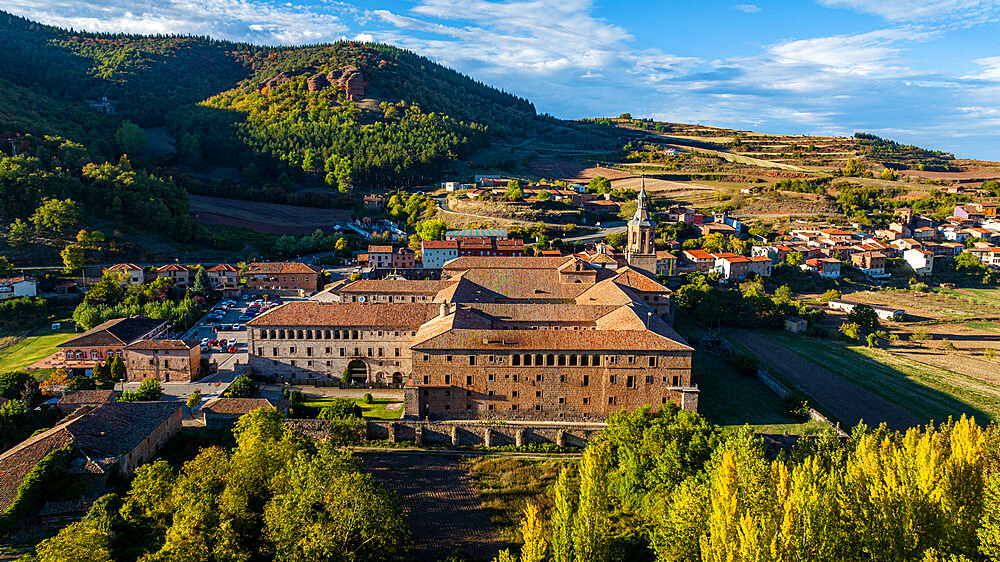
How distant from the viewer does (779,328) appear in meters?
65.1

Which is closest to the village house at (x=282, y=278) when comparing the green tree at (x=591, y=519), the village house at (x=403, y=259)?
the village house at (x=403, y=259)

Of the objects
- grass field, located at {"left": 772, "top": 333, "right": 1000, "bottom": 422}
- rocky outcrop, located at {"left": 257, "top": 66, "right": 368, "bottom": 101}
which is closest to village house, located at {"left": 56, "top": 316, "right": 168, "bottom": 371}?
grass field, located at {"left": 772, "top": 333, "right": 1000, "bottom": 422}

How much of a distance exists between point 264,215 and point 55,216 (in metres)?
36.6

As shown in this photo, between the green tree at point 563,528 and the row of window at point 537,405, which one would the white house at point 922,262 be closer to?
the row of window at point 537,405

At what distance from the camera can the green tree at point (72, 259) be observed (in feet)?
224

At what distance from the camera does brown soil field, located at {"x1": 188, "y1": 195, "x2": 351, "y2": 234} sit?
334 ft

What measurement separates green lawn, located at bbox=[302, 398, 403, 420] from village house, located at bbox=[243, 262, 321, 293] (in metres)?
31.7

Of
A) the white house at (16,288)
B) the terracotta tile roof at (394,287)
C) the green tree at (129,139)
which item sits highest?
the green tree at (129,139)

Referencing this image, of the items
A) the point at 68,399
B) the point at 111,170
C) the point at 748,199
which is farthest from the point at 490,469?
the point at 748,199

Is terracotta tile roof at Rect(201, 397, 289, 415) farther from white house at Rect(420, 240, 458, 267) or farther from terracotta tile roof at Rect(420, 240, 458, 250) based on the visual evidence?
Answer: terracotta tile roof at Rect(420, 240, 458, 250)

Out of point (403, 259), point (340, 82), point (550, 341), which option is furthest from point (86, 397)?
point (340, 82)

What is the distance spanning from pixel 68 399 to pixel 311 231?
67061mm

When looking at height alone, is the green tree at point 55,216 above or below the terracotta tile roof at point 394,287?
above

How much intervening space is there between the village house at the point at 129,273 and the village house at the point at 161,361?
85.9 ft
